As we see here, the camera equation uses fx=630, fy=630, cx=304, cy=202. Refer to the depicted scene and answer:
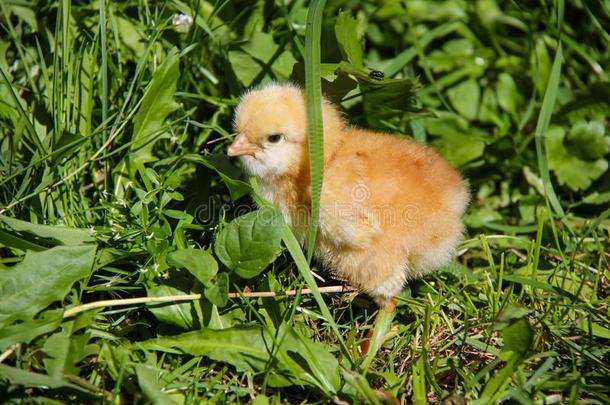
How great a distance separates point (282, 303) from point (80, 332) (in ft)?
1.91

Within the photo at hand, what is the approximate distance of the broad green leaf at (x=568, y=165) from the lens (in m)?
2.48

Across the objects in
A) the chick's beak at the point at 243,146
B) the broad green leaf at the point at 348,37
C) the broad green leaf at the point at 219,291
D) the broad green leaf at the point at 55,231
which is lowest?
the broad green leaf at the point at 219,291

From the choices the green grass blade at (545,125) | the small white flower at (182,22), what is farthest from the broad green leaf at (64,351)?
the green grass blade at (545,125)

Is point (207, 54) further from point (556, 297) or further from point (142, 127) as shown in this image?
point (556, 297)

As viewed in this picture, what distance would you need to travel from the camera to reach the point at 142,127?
2.13 m

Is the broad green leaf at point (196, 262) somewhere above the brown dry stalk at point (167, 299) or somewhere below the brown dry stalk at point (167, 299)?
above

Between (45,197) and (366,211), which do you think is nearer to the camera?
(366,211)

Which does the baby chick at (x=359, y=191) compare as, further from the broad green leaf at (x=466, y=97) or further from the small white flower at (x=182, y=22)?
the broad green leaf at (x=466, y=97)

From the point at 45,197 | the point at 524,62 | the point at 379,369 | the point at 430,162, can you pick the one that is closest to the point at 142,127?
the point at 45,197

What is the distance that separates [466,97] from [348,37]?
2.61 feet

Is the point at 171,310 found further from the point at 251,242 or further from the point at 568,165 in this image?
the point at 568,165

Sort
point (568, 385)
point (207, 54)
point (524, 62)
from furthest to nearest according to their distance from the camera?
point (524, 62)
point (207, 54)
point (568, 385)

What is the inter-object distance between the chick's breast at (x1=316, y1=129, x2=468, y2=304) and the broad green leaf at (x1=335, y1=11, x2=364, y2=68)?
1.17 feet

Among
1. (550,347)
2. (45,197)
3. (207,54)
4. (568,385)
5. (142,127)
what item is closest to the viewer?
(568,385)
